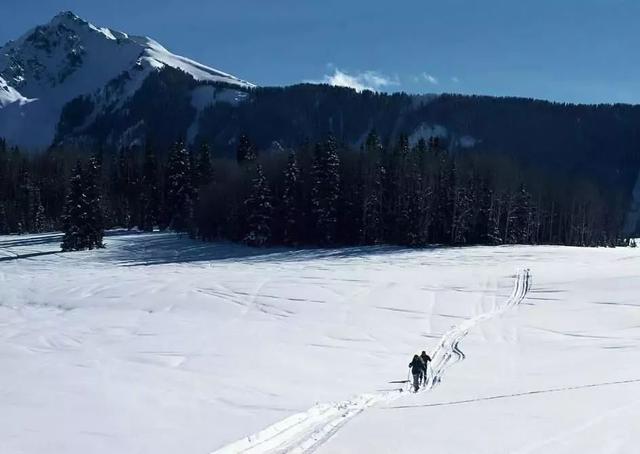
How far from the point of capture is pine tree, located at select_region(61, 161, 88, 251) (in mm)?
61062

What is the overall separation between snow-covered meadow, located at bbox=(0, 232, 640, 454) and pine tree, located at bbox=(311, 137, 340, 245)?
14.4m

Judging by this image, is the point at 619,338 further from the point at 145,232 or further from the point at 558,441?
the point at 145,232

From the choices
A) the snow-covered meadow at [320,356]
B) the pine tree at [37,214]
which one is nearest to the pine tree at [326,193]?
the snow-covered meadow at [320,356]

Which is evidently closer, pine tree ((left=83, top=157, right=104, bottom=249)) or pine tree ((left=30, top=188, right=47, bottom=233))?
pine tree ((left=83, top=157, right=104, bottom=249))

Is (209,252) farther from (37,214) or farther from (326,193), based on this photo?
(37,214)

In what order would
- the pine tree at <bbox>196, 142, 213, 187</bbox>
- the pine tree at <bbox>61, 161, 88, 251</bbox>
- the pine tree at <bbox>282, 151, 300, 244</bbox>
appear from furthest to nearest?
the pine tree at <bbox>196, 142, 213, 187</bbox> → the pine tree at <bbox>282, 151, 300, 244</bbox> → the pine tree at <bbox>61, 161, 88, 251</bbox>

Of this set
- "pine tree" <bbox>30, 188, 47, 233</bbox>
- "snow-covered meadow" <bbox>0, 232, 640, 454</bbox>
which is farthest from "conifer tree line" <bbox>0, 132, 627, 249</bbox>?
"pine tree" <bbox>30, 188, 47, 233</bbox>

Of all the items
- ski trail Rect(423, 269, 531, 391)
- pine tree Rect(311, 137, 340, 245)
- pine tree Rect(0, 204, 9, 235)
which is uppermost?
pine tree Rect(311, 137, 340, 245)

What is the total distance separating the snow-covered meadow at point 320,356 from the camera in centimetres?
1172

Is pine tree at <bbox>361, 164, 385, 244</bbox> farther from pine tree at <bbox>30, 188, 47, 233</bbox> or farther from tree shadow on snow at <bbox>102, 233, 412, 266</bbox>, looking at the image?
pine tree at <bbox>30, 188, 47, 233</bbox>

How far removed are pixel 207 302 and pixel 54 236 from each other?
4792 centimetres

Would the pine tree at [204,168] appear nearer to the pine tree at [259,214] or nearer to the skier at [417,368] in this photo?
the pine tree at [259,214]

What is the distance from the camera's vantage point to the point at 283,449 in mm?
10867

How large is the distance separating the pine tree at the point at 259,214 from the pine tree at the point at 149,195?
2195 cm
